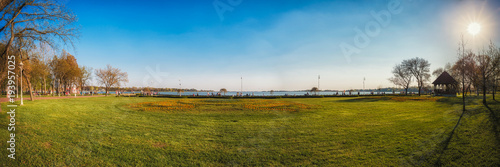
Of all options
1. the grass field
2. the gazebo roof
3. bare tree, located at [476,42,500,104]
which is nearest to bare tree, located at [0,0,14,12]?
the grass field

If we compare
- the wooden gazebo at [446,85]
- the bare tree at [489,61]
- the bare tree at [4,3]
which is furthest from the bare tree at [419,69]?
the bare tree at [4,3]

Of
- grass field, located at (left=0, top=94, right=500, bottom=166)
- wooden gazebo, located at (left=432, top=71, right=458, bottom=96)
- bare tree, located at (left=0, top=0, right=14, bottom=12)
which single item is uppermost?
bare tree, located at (left=0, top=0, right=14, bottom=12)

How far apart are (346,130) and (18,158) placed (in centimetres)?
1122

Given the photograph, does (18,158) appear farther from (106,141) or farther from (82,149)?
(106,141)

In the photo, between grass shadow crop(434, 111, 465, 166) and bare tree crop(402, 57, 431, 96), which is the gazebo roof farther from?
grass shadow crop(434, 111, 465, 166)

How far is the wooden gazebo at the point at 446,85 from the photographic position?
38.7m

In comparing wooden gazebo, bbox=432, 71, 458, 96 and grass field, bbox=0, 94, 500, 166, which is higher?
wooden gazebo, bbox=432, 71, 458, 96

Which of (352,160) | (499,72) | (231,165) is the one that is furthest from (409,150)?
(499,72)

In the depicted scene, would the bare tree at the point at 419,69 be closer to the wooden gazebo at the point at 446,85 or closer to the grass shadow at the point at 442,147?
the wooden gazebo at the point at 446,85

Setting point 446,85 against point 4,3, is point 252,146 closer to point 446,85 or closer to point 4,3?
point 4,3

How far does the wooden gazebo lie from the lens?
1525 inches

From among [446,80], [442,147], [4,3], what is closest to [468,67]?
[442,147]

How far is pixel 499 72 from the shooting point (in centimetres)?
2041

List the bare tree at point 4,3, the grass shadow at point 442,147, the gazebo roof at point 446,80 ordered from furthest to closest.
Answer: the gazebo roof at point 446,80
the bare tree at point 4,3
the grass shadow at point 442,147
